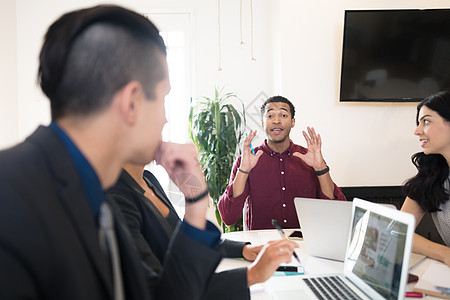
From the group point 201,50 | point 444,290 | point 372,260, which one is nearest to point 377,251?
point 372,260

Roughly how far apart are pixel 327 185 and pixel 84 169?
200cm

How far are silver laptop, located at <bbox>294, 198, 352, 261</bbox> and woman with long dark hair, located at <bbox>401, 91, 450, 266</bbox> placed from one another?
2.42ft

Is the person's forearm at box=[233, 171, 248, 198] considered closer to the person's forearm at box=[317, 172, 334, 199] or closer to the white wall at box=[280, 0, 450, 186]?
the person's forearm at box=[317, 172, 334, 199]

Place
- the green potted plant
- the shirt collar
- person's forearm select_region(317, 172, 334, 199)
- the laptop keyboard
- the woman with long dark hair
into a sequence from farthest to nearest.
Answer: the green potted plant < person's forearm select_region(317, 172, 334, 199) < the woman with long dark hair < the laptop keyboard < the shirt collar

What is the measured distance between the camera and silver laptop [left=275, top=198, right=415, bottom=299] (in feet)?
3.18

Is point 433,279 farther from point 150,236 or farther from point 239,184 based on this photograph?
point 239,184

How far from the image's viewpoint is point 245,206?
261cm

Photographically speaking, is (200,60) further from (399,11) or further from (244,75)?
(399,11)

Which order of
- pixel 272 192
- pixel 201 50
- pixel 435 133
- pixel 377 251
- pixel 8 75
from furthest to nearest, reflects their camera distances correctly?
pixel 201 50, pixel 8 75, pixel 272 192, pixel 435 133, pixel 377 251

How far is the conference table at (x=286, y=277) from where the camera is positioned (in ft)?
3.92

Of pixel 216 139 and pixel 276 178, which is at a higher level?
pixel 216 139

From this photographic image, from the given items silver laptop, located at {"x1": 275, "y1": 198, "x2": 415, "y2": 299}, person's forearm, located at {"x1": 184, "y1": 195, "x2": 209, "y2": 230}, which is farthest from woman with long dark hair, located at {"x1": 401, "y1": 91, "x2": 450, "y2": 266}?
person's forearm, located at {"x1": 184, "y1": 195, "x2": 209, "y2": 230}

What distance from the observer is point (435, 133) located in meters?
2.04

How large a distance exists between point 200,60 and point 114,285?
11.9 feet
